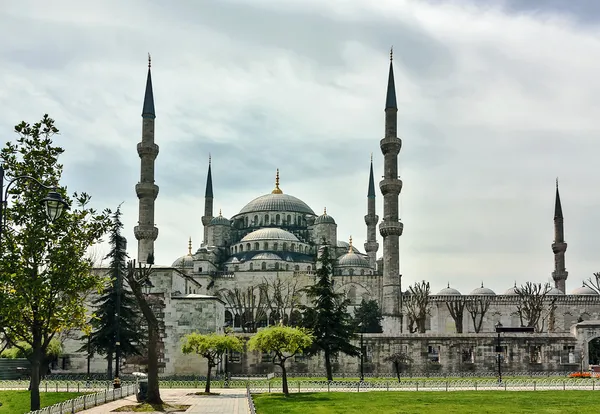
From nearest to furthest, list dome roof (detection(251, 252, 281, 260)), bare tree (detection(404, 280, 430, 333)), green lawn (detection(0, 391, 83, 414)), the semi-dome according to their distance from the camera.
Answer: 1. green lawn (detection(0, 391, 83, 414))
2. bare tree (detection(404, 280, 430, 333))
3. dome roof (detection(251, 252, 281, 260))
4. the semi-dome

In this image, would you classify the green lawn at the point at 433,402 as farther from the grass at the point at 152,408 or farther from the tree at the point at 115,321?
the tree at the point at 115,321

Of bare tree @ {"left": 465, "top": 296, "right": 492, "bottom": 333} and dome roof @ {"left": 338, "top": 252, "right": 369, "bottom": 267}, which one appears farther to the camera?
dome roof @ {"left": 338, "top": 252, "right": 369, "bottom": 267}

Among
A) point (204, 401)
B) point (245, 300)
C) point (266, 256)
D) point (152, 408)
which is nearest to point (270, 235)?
point (266, 256)

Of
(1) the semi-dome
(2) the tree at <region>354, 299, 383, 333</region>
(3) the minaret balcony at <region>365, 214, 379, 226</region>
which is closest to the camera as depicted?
(2) the tree at <region>354, 299, 383, 333</region>

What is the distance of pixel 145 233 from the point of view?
5184 centimetres

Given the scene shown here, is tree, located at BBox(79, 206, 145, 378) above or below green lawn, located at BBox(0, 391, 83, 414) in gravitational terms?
above

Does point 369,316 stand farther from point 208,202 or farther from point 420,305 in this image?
point 208,202

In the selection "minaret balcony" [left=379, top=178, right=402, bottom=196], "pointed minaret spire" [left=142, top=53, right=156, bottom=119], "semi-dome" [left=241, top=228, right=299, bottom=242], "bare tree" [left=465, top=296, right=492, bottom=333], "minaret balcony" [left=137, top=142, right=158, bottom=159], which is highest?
"pointed minaret spire" [left=142, top=53, right=156, bottom=119]

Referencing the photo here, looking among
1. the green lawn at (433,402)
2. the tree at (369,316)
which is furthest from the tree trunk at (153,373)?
the tree at (369,316)

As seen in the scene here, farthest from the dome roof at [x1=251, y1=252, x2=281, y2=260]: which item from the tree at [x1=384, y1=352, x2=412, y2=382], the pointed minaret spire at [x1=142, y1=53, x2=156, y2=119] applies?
the tree at [x1=384, y1=352, x2=412, y2=382]

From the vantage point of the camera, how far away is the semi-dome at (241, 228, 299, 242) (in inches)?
3049

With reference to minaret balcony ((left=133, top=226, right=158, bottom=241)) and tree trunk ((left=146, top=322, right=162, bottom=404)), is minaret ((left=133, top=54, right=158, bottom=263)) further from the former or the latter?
tree trunk ((left=146, top=322, right=162, bottom=404))

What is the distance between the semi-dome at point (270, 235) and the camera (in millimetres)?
77438

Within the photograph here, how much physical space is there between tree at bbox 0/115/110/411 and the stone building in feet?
73.7
